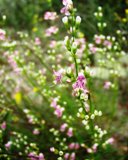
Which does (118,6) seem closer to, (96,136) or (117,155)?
(117,155)

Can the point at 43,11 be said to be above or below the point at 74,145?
above

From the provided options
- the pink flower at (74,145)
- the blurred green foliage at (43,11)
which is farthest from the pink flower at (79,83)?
the blurred green foliage at (43,11)

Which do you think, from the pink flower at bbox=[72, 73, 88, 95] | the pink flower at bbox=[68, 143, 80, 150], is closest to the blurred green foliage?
the pink flower at bbox=[68, 143, 80, 150]

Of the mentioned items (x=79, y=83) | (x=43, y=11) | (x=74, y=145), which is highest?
(x=43, y=11)

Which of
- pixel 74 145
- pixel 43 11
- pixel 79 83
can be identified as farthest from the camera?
pixel 43 11

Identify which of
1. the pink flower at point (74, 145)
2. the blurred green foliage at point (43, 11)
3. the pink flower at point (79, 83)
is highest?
the blurred green foliage at point (43, 11)

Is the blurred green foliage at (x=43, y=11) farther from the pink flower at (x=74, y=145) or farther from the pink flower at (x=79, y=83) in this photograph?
the pink flower at (x=79, y=83)

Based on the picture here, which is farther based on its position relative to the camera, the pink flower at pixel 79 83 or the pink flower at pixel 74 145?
the pink flower at pixel 74 145

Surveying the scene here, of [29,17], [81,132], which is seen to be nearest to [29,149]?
[81,132]

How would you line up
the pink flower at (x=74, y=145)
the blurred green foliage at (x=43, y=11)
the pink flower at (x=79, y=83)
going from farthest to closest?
the blurred green foliage at (x=43, y=11) < the pink flower at (x=74, y=145) < the pink flower at (x=79, y=83)

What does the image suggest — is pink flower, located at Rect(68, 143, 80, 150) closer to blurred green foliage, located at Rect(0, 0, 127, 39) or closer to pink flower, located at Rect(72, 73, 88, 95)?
pink flower, located at Rect(72, 73, 88, 95)

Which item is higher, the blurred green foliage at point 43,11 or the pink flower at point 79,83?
the blurred green foliage at point 43,11

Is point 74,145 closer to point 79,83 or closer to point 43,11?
point 79,83

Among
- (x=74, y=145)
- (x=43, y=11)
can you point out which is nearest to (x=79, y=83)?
(x=74, y=145)
